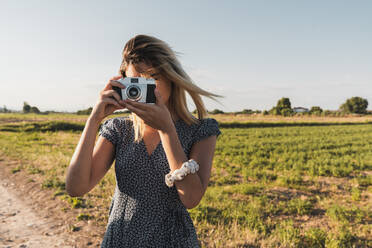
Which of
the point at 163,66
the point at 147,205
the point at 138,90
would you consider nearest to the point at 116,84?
the point at 138,90

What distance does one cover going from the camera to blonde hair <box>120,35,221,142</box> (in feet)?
5.41

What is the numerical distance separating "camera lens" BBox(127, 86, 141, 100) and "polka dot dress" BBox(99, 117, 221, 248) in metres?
0.34

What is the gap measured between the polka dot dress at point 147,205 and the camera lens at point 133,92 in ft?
1.11

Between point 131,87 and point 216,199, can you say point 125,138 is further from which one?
point 216,199

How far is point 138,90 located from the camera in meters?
1.48

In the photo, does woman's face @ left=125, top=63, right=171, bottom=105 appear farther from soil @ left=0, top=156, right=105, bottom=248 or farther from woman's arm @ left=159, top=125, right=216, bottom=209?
soil @ left=0, top=156, right=105, bottom=248

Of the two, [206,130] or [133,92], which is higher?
[133,92]

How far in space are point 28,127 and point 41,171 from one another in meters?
26.1

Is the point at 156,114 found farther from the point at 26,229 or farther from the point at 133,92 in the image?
the point at 26,229

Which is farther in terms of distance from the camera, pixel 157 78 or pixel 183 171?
pixel 157 78

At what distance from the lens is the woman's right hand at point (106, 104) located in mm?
1537

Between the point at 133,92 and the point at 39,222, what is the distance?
4.88 meters

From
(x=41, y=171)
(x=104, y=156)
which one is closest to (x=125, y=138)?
(x=104, y=156)

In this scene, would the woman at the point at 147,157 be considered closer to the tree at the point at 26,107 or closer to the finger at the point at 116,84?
→ the finger at the point at 116,84
